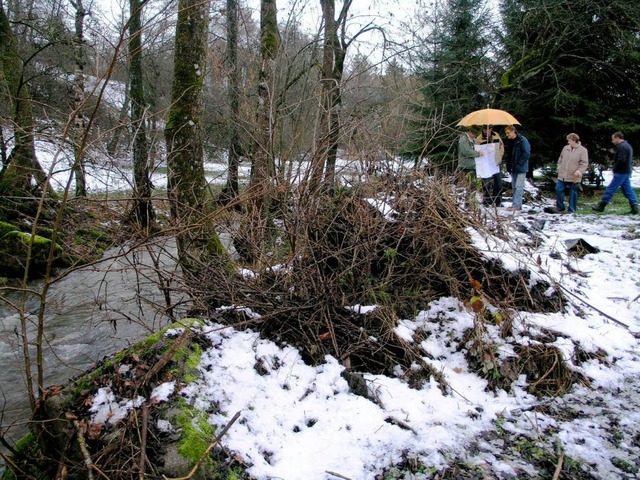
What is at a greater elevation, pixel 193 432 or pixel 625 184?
pixel 625 184

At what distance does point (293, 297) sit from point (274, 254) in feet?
2.30

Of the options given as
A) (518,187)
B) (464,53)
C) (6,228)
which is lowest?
(6,228)

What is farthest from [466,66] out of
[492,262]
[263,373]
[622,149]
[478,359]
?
[263,373]

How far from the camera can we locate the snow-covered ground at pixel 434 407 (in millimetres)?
2646

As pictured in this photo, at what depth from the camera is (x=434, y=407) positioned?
3176mm

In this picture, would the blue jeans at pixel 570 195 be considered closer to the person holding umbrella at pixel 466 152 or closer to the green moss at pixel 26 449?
the person holding umbrella at pixel 466 152

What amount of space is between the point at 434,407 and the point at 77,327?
4.54m

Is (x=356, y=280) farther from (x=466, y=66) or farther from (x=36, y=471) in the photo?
(x=466, y=66)

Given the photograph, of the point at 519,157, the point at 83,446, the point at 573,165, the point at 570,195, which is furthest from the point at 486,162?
the point at 83,446

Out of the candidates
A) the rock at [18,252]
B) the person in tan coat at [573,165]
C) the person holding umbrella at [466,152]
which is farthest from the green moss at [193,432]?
the person in tan coat at [573,165]

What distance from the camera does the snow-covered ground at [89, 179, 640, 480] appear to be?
265 centimetres

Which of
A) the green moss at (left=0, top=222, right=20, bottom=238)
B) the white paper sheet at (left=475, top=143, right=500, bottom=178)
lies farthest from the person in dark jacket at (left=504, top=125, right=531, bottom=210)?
the green moss at (left=0, top=222, right=20, bottom=238)

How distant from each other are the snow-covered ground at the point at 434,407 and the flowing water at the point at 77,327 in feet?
3.84

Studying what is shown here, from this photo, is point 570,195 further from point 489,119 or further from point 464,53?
point 464,53
